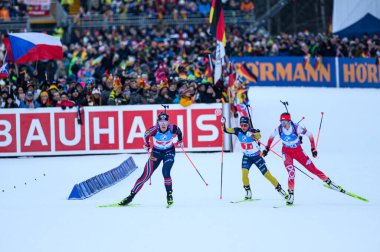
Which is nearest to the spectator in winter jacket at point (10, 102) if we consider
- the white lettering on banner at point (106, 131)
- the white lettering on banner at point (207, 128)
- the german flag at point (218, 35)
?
the white lettering on banner at point (106, 131)

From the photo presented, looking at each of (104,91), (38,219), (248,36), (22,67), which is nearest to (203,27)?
(248,36)

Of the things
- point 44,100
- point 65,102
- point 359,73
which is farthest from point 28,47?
point 359,73

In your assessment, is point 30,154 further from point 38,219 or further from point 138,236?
point 138,236

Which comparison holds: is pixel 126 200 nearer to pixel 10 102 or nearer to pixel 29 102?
pixel 29 102

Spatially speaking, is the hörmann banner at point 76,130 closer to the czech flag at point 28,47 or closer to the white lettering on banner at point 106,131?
the white lettering on banner at point 106,131

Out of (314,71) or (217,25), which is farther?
(314,71)

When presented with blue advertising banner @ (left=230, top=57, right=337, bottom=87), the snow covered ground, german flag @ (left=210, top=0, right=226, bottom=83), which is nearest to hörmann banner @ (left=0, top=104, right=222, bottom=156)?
the snow covered ground

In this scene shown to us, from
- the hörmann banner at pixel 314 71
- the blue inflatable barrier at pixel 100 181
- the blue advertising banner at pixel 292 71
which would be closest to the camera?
the blue inflatable barrier at pixel 100 181

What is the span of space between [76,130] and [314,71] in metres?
15.3

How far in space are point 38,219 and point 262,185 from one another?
19.8ft

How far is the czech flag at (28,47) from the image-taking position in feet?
74.8

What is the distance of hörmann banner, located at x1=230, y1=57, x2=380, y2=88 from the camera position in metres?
31.7

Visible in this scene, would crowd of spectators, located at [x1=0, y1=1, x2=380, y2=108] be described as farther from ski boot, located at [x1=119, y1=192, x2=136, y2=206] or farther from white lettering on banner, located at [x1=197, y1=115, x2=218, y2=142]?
ski boot, located at [x1=119, y1=192, x2=136, y2=206]

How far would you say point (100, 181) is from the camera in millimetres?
16156
